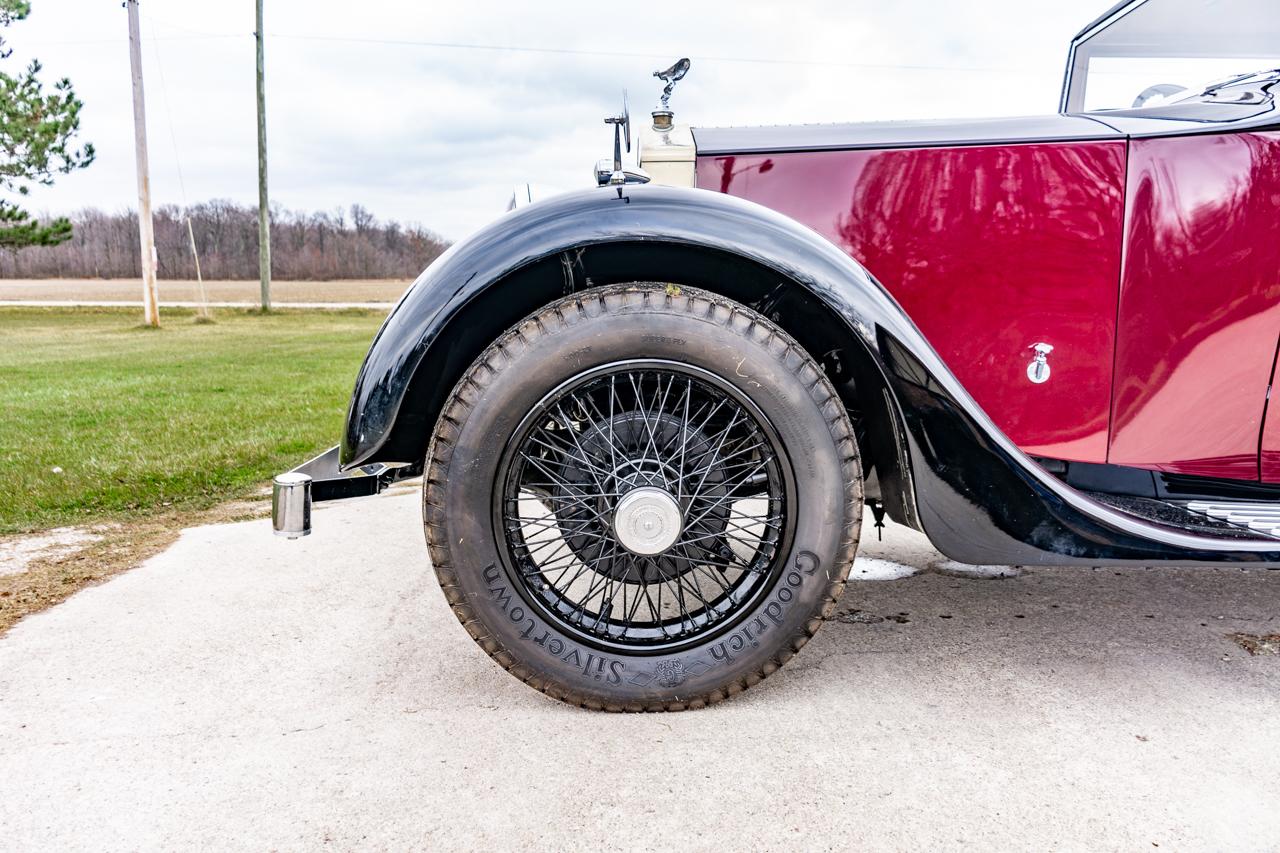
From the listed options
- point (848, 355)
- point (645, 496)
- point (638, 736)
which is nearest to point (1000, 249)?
point (848, 355)

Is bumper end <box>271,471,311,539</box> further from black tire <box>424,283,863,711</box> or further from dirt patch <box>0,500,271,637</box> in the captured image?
dirt patch <box>0,500,271,637</box>

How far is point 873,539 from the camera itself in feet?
10.9

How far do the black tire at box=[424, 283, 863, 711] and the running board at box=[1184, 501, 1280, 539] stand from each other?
0.93 meters

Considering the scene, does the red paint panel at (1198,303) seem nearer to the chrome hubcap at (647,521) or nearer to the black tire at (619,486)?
the black tire at (619,486)

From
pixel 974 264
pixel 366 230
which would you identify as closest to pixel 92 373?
pixel 974 264

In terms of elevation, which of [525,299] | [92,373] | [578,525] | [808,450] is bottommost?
[92,373]

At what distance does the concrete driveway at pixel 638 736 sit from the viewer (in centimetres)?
149

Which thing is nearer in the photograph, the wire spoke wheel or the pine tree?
the wire spoke wheel

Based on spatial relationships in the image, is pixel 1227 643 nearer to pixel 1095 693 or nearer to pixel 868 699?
pixel 1095 693

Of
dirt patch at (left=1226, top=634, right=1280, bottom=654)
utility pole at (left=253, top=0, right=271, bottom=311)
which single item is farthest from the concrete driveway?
utility pole at (left=253, top=0, right=271, bottom=311)

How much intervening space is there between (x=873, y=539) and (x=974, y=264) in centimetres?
133

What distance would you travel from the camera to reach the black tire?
5.98 ft

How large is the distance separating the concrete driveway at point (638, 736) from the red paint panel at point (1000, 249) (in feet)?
2.08

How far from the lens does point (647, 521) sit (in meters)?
1.82
